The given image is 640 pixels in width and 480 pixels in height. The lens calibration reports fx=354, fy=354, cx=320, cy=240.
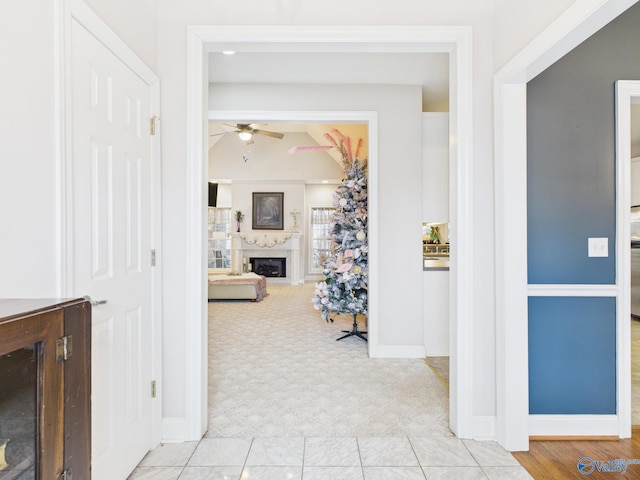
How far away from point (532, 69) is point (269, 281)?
8.27 meters

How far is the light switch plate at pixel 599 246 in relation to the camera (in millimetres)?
2115

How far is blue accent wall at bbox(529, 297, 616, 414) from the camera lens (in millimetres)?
2129

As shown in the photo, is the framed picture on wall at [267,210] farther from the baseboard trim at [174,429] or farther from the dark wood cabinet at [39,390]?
the dark wood cabinet at [39,390]

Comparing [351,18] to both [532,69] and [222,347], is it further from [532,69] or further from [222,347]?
[222,347]

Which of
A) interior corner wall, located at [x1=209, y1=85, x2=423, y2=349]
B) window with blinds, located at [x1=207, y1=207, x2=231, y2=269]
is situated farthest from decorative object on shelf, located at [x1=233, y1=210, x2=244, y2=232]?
interior corner wall, located at [x1=209, y1=85, x2=423, y2=349]

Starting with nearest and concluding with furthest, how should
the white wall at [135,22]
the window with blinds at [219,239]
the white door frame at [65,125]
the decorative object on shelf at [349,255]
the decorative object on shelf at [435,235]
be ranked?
the white door frame at [65,125] → the white wall at [135,22] → the decorative object on shelf at [349,255] → the decorative object on shelf at [435,235] → the window with blinds at [219,239]

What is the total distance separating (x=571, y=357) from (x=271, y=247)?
7812mm

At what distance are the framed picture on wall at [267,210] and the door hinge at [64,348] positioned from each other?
28.6 ft

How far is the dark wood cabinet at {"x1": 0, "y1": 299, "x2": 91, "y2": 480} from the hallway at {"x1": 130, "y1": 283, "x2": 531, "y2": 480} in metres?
1.26

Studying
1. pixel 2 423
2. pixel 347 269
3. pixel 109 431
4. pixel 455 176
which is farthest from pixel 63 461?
pixel 347 269

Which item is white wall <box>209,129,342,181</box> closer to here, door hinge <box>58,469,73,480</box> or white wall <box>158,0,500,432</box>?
white wall <box>158,0,500,432</box>

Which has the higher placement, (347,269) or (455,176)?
(455,176)

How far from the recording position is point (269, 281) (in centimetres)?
947

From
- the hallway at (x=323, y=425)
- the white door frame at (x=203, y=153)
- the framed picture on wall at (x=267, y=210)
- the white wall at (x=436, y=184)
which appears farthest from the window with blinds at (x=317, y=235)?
the white door frame at (x=203, y=153)
